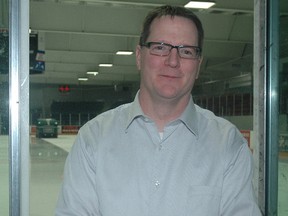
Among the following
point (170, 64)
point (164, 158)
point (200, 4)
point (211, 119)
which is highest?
point (200, 4)

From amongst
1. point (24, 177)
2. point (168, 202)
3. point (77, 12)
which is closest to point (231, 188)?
point (168, 202)

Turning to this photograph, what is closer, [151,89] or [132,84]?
[151,89]

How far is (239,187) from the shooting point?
1.71m

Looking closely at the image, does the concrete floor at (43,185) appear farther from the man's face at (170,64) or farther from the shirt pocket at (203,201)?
the shirt pocket at (203,201)

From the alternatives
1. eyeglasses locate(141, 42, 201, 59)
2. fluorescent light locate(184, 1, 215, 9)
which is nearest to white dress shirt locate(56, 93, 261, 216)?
eyeglasses locate(141, 42, 201, 59)

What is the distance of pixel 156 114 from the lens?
1.85 metres

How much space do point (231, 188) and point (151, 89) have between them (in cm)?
49

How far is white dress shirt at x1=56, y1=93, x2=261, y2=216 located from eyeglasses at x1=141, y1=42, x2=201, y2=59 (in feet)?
0.84

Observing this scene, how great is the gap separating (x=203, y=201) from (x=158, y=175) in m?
0.20

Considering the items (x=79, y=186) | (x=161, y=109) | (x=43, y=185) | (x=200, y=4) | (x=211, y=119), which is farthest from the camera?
(x=43, y=185)

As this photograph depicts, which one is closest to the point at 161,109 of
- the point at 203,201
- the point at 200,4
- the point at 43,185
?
the point at 203,201

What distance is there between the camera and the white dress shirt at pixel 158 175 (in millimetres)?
1718

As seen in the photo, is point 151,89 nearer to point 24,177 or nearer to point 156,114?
point 156,114

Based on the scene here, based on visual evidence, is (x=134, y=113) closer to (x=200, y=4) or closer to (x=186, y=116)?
(x=186, y=116)
